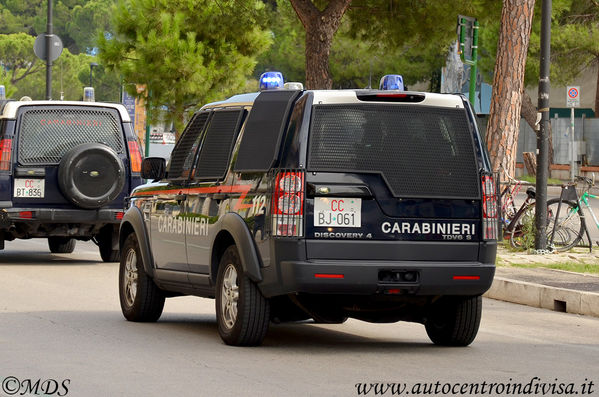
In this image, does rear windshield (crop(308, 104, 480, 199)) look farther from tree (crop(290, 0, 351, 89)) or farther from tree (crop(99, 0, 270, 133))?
tree (crop(99, 0, 270, 133))

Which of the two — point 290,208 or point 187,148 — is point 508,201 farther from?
point 290,208

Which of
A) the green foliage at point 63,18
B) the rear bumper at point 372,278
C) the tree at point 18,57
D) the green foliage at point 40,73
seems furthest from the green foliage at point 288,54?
the green foliage at point 63,18

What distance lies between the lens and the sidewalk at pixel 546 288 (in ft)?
42.3

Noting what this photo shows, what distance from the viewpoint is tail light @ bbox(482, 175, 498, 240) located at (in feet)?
29.7

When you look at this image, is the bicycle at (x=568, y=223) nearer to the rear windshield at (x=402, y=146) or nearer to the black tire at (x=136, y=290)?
the black tire at (x=136, y=290)

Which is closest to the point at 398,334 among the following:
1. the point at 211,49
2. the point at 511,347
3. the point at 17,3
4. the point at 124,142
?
the point at 511,347

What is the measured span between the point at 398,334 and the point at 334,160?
239 cm

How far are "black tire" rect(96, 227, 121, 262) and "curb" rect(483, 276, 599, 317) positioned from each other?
5746 millimetres

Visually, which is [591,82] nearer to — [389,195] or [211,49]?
[211,49]

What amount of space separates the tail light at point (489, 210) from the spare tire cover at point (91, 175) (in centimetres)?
824

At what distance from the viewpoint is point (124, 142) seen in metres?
17.1

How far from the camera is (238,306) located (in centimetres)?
898

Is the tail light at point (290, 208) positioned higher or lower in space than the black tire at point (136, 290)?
higher

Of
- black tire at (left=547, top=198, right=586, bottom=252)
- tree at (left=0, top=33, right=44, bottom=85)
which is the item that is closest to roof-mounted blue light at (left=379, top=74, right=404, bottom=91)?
black tire at (left=547, top=198, right=586, bottom=252)
